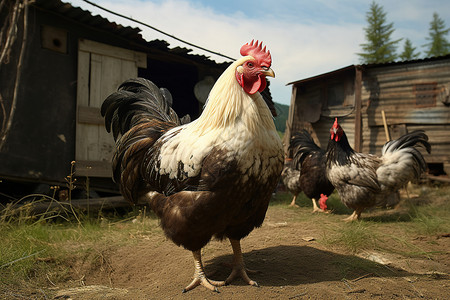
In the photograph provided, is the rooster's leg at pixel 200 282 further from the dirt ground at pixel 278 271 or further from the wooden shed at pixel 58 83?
the wooden shed at pixel 58 83

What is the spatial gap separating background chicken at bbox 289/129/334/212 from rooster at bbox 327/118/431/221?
76 cm

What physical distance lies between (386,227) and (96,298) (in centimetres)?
477

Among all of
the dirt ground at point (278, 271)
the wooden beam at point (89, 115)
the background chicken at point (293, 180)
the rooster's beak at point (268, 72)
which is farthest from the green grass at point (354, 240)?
the wooden beam at point (89, 115)

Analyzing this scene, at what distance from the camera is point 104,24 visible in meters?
6.95

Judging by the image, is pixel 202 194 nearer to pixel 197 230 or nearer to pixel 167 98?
pixel 197 230

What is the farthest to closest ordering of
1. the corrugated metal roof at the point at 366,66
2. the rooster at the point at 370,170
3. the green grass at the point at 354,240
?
1. the corrugated metal roof at the point at 366,66
2. the rooster at the point at 370,170
3. the green grass at the point at 354,240

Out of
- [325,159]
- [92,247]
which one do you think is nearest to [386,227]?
[325,159]

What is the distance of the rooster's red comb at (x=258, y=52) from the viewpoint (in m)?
2.97

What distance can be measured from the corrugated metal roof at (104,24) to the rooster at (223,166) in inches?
174

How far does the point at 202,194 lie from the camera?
284 cm

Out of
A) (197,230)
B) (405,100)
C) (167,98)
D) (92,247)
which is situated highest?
(405,100)

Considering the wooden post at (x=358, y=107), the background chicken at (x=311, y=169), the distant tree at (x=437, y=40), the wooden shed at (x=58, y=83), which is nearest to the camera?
the wooden shed at (x=58, y=83)

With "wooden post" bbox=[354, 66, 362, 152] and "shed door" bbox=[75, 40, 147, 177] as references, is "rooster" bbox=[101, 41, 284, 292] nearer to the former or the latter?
"shed door" bbox=[75, 40, 147, 177]

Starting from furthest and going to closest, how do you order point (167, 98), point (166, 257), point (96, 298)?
1. point (167, 98)
2. point (166, 257)
3. point (96, 298)
